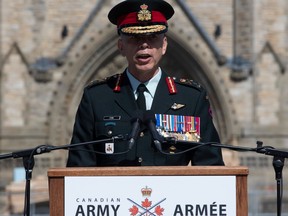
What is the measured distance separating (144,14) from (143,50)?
0.22 m

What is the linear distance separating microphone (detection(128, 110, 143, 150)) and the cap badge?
1.58ft

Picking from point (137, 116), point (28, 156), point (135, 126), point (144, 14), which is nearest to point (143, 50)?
point (144, 14)

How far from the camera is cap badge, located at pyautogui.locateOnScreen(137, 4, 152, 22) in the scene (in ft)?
19.3

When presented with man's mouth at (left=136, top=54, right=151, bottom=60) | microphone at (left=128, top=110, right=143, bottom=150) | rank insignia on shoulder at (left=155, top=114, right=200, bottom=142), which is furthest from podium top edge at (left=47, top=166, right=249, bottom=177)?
man's mouth at (left=136, top=54, right=151, bottom=60)

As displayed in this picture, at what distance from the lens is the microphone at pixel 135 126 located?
17.8 ft

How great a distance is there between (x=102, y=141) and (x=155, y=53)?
57 centimetres

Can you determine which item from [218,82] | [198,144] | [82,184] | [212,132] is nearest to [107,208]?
[82,184]

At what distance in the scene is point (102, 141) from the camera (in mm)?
5531

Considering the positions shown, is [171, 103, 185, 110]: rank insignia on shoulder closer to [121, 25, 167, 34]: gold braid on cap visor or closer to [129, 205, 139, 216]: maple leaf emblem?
[121, 25, 167, 34]: gold braid on cap visor

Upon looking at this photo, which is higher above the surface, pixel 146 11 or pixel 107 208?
pixel 146 11

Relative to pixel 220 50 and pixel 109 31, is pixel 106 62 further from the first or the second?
pixel 220 50

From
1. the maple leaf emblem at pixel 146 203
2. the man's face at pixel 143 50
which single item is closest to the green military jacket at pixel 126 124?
the man's face at pixel 143 50

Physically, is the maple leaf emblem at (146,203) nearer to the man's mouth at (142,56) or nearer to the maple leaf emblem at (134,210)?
the maple leaf emblem at (134,210)

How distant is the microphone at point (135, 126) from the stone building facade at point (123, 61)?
1895 cm
